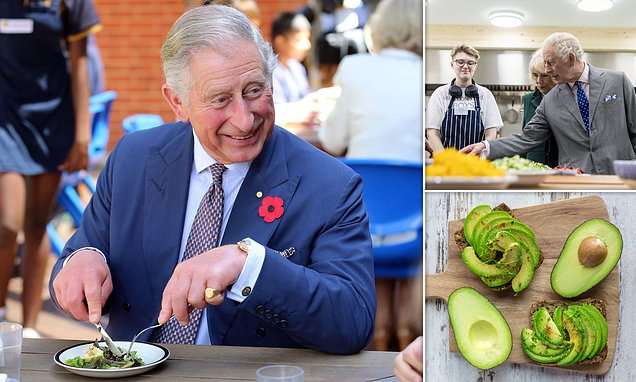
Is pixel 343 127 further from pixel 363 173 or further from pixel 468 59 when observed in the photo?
pixel 468 59

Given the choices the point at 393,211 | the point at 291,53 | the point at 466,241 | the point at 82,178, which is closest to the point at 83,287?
the point at 466,241

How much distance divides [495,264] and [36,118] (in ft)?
8.83

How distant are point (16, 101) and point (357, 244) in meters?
2.25

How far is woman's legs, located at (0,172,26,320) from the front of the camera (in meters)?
3.68

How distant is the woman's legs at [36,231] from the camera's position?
3717 millimetres

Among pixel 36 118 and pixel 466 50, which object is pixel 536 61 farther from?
pixel 36 118

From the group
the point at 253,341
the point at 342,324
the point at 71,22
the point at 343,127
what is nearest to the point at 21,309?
the point at 71,22

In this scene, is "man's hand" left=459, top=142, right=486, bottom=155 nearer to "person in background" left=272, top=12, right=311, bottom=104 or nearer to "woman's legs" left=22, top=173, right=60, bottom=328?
"person in background" left=272, top=12, right=311, bottom=104

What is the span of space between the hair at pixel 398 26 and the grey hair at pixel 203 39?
139cm

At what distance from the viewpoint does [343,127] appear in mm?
3445

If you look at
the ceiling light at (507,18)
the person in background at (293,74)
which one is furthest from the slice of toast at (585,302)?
the person in background at (293,74)

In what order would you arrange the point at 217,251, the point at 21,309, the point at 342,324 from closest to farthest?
the point at 217,251 < the point at 342,324 < the point at 21,309

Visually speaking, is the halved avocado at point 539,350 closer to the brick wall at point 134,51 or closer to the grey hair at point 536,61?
the grey hair at point 536,61

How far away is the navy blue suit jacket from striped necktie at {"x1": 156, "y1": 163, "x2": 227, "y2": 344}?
0.12 ft
